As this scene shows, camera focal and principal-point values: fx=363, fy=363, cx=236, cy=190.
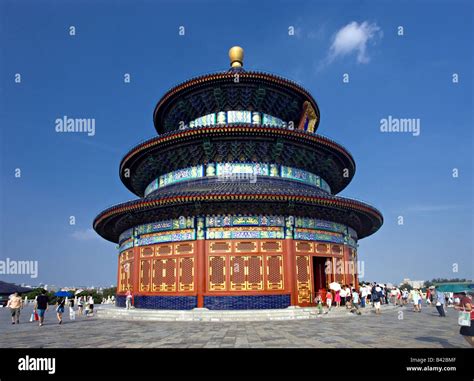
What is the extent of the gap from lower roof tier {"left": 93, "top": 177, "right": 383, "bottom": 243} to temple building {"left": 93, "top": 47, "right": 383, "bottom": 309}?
0.06 m

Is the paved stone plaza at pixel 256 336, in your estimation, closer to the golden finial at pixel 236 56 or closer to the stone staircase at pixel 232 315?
the stone staircase at pixel 232 315

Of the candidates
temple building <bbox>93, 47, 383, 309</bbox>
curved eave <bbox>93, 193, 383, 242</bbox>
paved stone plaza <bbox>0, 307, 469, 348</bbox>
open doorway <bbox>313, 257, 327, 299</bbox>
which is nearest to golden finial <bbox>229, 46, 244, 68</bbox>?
temple building <bbox>93, 47, 383, 309</bbox>

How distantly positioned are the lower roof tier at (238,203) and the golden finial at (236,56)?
10.7 meters

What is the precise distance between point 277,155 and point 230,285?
324 inches

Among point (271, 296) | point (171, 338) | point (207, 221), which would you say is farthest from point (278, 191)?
point (171, 338)

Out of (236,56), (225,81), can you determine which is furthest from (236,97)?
(236,56)

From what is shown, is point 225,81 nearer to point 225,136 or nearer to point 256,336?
point 225,136

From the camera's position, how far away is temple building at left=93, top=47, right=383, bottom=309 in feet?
60.5

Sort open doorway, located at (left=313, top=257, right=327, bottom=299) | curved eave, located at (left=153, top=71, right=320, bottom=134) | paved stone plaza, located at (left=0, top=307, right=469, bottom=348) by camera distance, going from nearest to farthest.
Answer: paved stone plaza, located at (left=0, top=307, right=469, bottom=348) < open doorway, located at (left=313, top=257, right=327, bottom=299) < curved eave, located at (left=153, top=71, right=320, bottom=134)

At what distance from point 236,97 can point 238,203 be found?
901 cm

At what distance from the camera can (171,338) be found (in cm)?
1123

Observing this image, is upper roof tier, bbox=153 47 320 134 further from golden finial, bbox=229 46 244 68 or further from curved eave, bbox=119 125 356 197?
curved eave, bbox=119 125 356 197

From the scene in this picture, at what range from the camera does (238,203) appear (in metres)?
18.9
